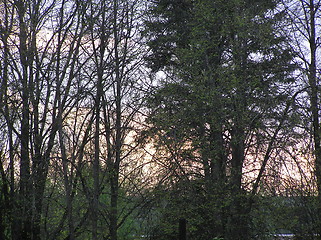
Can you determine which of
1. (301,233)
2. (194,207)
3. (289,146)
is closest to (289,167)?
(289,146)

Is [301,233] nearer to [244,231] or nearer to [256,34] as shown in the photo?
[244,231]

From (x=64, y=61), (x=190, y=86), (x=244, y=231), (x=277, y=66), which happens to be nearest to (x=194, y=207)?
(x=244, y=231)

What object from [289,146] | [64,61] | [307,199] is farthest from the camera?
[64,61]

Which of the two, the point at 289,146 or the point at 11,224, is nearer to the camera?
the point at 289,146

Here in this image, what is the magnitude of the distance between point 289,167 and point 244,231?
7.17ft

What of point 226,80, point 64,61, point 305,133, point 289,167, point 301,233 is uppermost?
point 64,61

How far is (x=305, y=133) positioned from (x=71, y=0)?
819cm

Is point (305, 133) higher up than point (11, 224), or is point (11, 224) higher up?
point (305, 133)

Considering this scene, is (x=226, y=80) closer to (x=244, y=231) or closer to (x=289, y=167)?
(x=289, y=167)

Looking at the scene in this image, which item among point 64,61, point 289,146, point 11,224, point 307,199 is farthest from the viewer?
point 64,61

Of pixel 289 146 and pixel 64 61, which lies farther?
pixel 64 61

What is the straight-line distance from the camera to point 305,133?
11195 millimetres

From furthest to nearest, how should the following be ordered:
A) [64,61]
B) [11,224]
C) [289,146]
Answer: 1. [64,61]
2. [11,224]
3. [289,146]

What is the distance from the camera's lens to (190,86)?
43.0ft
